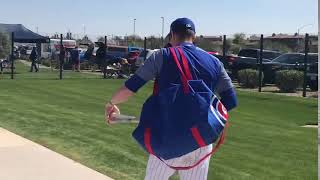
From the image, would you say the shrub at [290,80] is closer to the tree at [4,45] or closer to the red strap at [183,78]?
the red strap at [183,78]

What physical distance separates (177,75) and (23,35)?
31374mm

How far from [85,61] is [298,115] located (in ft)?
92.3

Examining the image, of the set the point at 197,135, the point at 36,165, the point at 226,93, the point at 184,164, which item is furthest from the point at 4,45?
the point at 197,135

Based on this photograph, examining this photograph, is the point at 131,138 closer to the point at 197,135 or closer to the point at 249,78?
the point at 197,135

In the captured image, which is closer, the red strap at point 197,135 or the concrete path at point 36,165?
the red strap at point 197,135

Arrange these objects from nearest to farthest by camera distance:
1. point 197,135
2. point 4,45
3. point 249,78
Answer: point 197,135 < point 249,78 < point 4,45

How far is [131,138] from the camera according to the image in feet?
29.8

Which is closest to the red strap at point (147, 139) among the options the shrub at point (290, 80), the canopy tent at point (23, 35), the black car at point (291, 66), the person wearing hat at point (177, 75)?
the person wearing hat at point (177, 75)

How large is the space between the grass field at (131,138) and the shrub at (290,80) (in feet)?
14.7

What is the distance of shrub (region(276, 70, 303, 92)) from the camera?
21734 mm

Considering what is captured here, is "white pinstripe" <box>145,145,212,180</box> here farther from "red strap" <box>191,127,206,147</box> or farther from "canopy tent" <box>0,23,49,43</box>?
"canopy tent" <box>0,23,49,43</box>

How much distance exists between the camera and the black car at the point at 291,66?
904 inches

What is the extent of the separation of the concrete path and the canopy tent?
25495 mm

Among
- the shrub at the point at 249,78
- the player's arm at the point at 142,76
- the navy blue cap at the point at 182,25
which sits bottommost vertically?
the shrub at the point at 249,78
